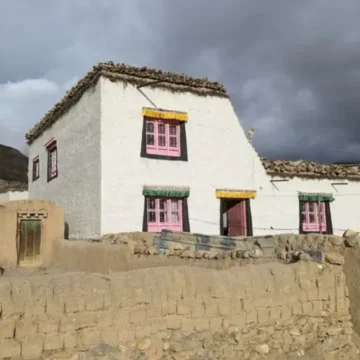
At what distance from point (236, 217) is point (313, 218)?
2.81m

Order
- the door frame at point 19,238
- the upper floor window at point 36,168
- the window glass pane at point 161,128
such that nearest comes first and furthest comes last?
the door frame at point 19,238, the window glass pane at point 161,128, the upper floor window at point 36,168

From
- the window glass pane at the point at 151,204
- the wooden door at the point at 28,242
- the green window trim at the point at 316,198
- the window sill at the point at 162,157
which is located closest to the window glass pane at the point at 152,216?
the window glass pane at the point at 151,204

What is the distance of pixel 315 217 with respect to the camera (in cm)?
1480

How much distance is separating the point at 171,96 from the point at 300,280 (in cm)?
781

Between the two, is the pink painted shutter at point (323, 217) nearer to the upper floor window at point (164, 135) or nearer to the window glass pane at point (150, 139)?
the upper floor window at point (164, 135)

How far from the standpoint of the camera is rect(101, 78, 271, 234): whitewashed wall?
1150 cm

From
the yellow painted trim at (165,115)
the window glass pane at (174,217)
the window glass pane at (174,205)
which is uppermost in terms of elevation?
the yellow painted trim at (165,115)

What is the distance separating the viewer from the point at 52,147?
49.7 ft

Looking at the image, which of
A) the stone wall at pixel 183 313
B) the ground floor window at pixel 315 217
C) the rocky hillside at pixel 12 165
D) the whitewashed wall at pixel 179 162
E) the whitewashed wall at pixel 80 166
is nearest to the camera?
the stone wall at pixel 183 313

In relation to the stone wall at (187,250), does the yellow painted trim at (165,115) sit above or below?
above

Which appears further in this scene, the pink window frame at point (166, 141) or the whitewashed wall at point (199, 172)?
the pink window frame at point (166, 141)

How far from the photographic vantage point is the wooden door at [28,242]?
1237cm

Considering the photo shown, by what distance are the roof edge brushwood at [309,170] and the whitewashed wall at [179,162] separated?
1.61ft

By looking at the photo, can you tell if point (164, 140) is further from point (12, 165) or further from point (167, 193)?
point (12, 165)
